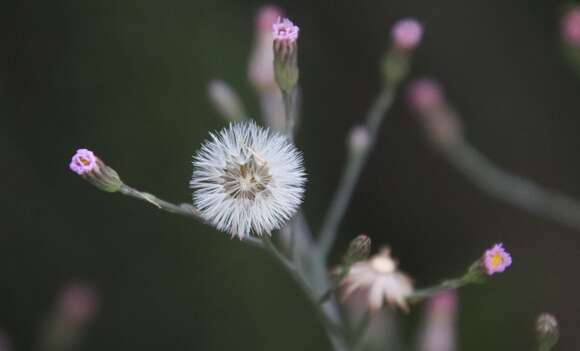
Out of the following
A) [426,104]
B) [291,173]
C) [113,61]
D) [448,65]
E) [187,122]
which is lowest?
[448,65]

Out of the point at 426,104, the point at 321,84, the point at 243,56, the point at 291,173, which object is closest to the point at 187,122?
the point at 243,56

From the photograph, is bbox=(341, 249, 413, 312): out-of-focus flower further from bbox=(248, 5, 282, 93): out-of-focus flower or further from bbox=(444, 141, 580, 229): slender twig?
bbox=(444, 141, 580, 229): slender twig

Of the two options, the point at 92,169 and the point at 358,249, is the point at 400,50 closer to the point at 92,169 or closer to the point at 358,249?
the point at 358,249

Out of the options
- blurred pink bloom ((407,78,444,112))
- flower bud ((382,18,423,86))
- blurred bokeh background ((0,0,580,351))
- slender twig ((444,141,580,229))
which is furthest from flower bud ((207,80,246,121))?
slender twig ((444,141,580,229))

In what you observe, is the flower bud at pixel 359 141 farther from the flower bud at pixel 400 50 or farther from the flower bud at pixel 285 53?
the flower bud at pixel 285 53

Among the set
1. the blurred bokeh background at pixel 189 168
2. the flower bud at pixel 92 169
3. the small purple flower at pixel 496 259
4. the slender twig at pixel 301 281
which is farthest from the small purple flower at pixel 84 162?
the blurred bokeh background at pixel 189 168

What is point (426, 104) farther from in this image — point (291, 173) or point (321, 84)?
point (291, 173)
